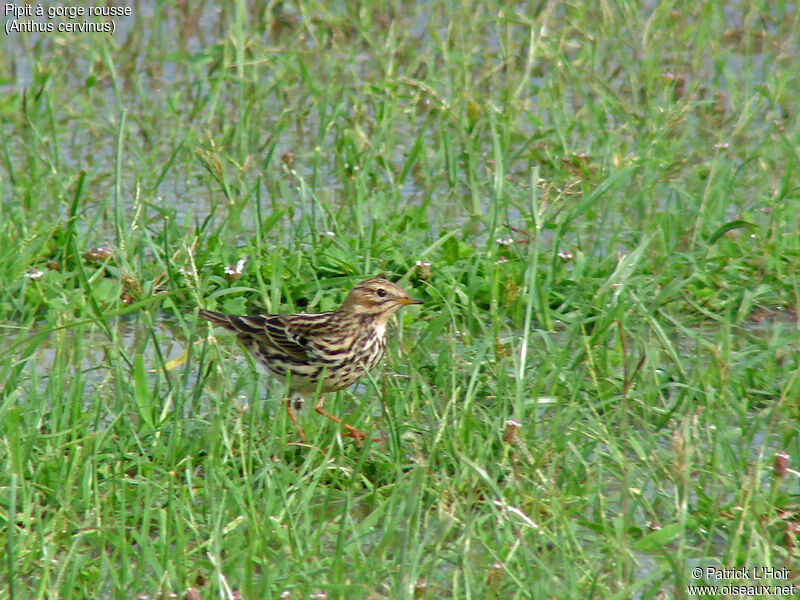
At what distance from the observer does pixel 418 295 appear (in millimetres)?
7113

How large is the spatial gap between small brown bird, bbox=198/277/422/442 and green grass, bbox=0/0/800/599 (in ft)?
0.45

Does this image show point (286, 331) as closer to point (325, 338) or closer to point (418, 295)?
point (325, 338)

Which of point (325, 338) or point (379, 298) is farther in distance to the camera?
point (379, 298)

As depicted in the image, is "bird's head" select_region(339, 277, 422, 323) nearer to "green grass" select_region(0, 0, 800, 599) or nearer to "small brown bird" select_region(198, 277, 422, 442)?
"small brown bird" select_region(198, 277, 422, 442)

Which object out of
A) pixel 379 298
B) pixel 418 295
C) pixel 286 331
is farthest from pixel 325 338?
pixel 418 295

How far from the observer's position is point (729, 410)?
5.48 meters

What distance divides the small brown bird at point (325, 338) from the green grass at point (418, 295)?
136 millimetres

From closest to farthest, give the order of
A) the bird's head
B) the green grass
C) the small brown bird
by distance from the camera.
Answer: the green grass, the small brown bird, the bird's head

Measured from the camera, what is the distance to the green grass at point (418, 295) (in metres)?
4.40

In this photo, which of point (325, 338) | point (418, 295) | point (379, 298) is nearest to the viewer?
point (325, 338)

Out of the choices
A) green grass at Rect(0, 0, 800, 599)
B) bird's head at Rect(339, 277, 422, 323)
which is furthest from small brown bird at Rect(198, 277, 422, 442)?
green grass at Rect(0, 0, 800, 599)

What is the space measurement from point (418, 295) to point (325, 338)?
3.94ft

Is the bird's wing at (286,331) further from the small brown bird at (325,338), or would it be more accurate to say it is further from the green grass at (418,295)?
the green grass at (418,295)

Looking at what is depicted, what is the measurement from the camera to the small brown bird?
19.5ft
